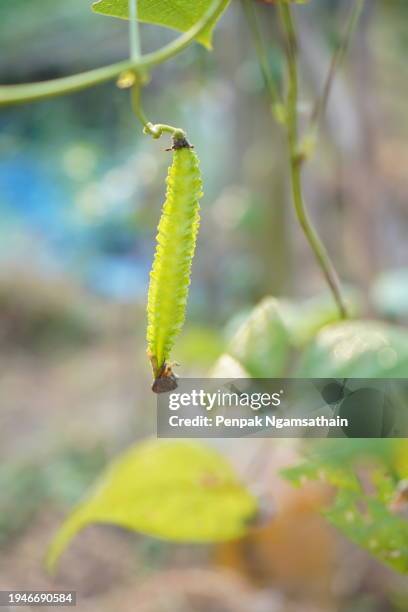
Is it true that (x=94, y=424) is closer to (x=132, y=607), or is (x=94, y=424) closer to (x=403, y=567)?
(x=132, y=607)

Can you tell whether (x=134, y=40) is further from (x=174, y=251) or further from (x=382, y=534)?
(x=382, y=534)

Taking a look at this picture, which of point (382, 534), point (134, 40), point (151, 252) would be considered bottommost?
point (382, 534)

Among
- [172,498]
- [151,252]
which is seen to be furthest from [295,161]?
[151,252]

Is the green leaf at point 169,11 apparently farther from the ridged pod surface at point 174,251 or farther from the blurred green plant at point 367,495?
the blurred green plant at point 367,495

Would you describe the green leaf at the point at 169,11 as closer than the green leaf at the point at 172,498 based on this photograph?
Yes

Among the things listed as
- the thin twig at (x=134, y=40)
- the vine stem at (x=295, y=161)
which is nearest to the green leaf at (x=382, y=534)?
the vine stem at (x=295, y=161)
